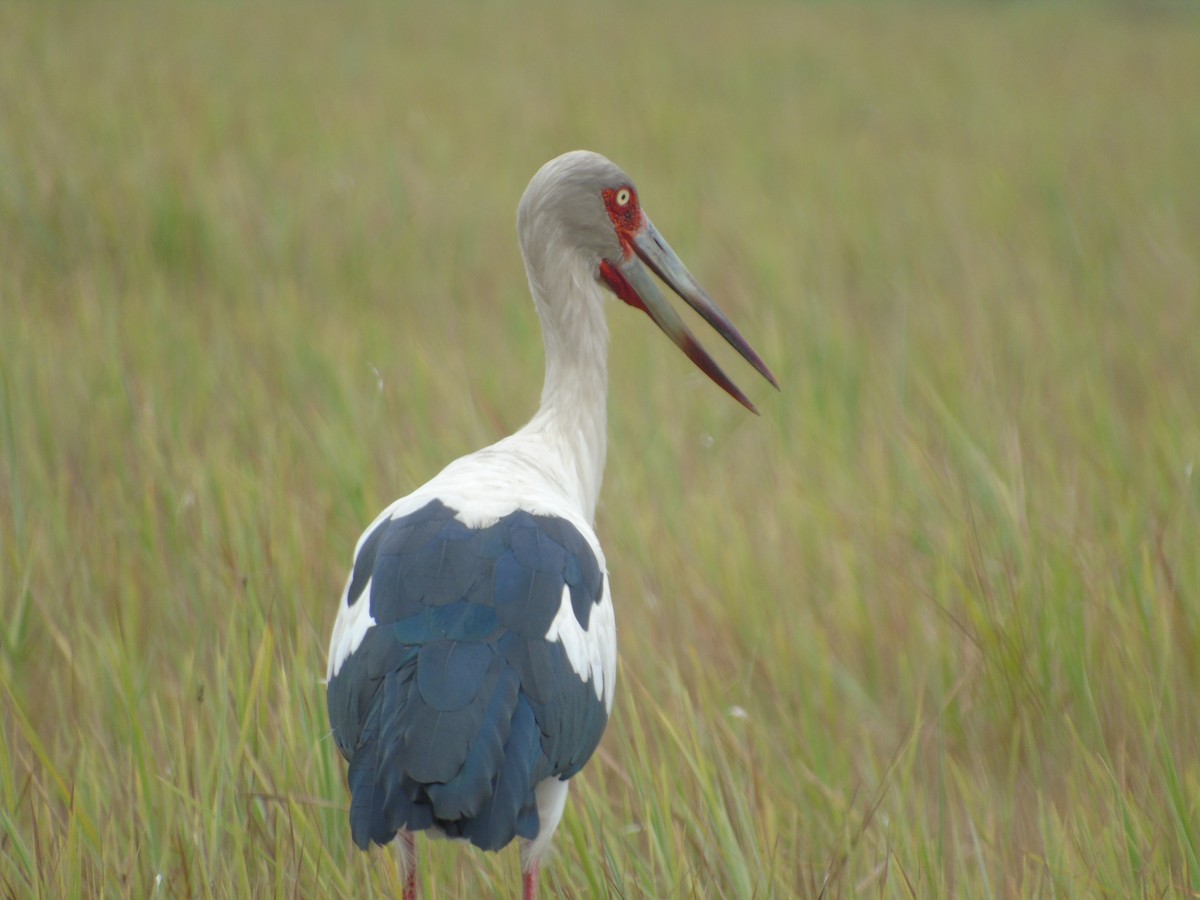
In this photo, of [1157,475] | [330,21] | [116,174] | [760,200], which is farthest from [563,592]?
[330,21]

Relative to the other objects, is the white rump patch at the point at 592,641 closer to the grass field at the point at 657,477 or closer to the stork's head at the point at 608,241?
the grass field at the point at 657,477

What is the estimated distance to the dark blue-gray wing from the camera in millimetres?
1459

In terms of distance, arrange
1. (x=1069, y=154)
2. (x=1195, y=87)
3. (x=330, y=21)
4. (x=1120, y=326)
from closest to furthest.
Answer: (x=1120, y=326) → (x=1069, y=154) → (x=1195, y=87) → (x=330, y=21)

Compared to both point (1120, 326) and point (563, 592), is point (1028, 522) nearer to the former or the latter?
point (563, 592)

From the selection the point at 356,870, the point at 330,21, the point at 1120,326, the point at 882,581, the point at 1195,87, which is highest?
the point at 330,21

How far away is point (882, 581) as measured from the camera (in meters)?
2.66

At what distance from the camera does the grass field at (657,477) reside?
1872 mm

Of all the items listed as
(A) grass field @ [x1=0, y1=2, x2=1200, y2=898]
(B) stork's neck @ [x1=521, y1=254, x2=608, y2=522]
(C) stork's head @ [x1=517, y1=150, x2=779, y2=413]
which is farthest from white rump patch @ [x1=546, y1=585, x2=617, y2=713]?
(C) stork's head @ [x1=517, y1=150, x2=779, y2=413]

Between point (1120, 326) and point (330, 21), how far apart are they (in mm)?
7732

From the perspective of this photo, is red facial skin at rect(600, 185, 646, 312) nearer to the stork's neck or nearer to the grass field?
the stork's neck

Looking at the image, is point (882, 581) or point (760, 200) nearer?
point (882, 581)

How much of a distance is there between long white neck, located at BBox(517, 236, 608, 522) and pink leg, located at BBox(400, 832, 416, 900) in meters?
0.77

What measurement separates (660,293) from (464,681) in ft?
3.62

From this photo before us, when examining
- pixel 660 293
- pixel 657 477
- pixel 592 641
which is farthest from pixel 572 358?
pixel 657 477
